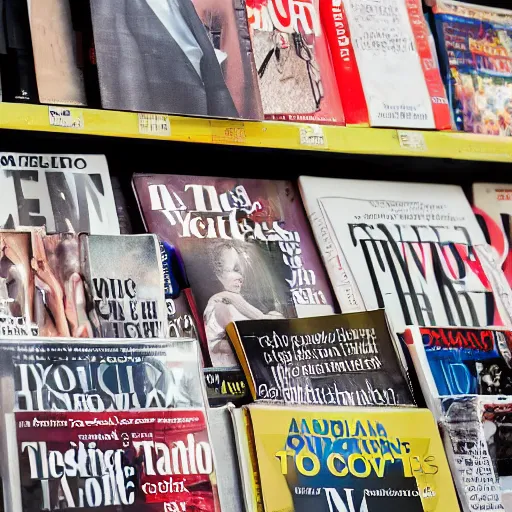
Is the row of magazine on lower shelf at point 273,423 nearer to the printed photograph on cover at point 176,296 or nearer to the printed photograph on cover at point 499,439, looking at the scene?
the printed photograph on cover at point 499,439

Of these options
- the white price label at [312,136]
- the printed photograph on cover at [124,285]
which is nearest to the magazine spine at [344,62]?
the white price label at [312,136]

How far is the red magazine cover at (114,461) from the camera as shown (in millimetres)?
1346

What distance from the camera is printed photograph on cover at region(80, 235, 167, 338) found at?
63.7 inches

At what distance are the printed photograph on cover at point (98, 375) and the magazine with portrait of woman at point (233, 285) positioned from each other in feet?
0.74

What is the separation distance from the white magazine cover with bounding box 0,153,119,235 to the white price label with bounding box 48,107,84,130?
167mm

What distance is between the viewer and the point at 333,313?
1.94 metres

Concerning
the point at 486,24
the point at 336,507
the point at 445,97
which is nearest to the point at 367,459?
the point at 336,507

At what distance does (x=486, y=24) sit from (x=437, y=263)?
1.97 feet

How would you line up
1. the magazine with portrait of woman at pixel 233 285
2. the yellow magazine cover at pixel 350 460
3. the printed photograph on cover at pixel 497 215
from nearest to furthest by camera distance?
the yellow magazine cover at pixel 350 460
the magazine with portrait of woman at pixel 233 285
the printed photograph on cover at pixel 497 215

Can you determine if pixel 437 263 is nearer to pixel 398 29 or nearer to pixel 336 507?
pixel 398 29

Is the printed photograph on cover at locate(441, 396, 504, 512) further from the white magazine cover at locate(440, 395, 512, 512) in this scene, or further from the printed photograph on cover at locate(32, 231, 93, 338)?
the printed photograph on cover at locate(32, 231, 93, 338)

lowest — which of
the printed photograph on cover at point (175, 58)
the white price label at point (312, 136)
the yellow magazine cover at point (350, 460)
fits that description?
the yellow magazine cover at point (350, 460)

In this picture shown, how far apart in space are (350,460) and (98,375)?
0.43 metres

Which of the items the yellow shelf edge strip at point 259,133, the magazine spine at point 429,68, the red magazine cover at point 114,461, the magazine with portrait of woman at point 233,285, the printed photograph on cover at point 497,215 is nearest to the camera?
the red magazine cover at point 114,461
